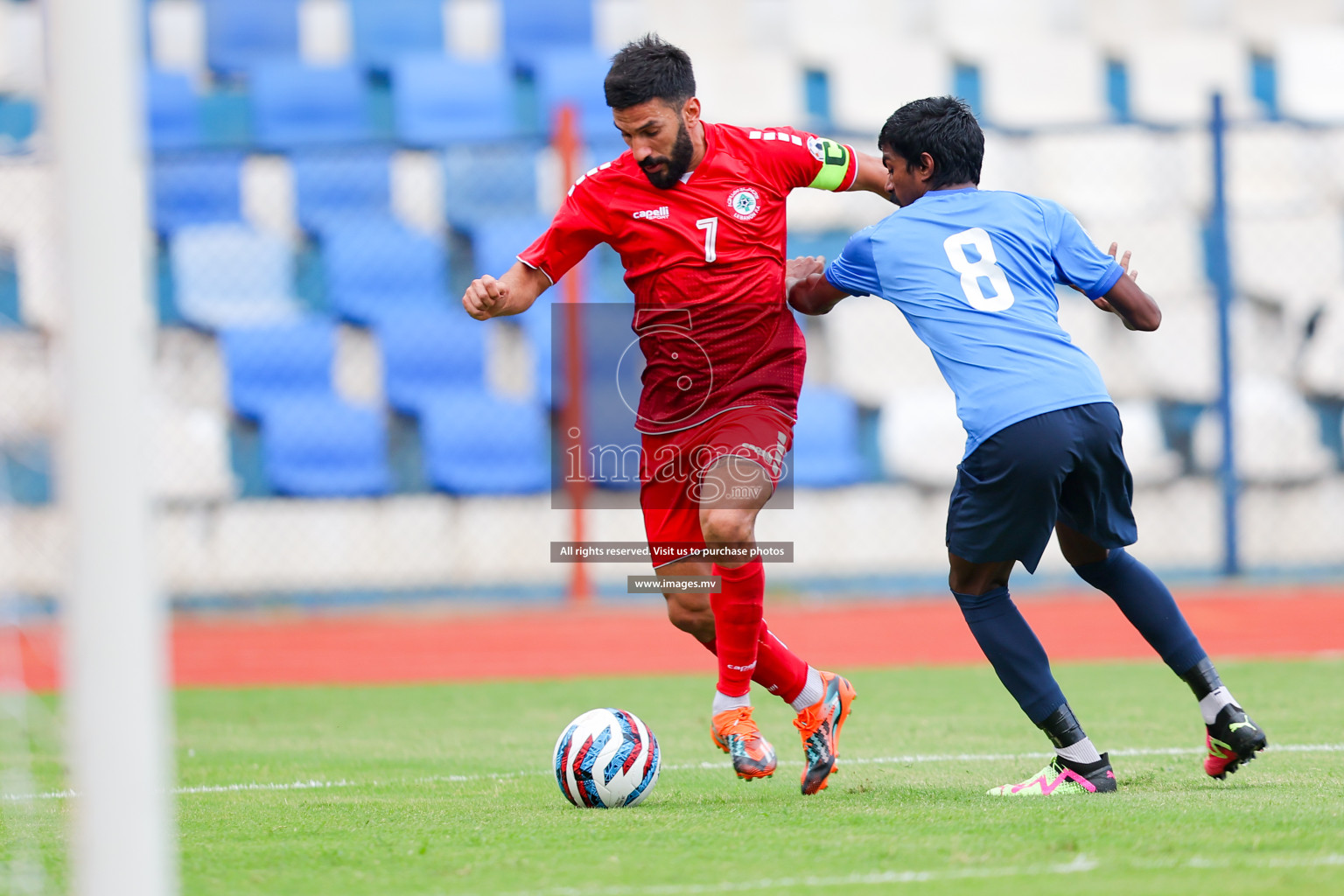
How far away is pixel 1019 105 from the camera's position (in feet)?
45.0

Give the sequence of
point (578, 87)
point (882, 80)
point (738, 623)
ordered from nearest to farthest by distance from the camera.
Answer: point (738, 623) → point (578, 87) → point (882, 80)

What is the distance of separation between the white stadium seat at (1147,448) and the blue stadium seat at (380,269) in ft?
17.3

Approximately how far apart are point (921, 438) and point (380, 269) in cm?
453

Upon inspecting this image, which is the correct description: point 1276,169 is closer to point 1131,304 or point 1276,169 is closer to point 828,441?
point 828,441

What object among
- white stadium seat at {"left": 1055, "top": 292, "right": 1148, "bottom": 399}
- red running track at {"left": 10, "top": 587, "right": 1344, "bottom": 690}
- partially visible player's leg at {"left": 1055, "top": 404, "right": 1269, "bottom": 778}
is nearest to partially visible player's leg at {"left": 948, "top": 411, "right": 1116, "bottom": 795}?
partially visible player's leg at {"left": 1055, "top": 404, "right": 1269, "bottom": 778}

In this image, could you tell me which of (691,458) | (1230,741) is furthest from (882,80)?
(1230,741)

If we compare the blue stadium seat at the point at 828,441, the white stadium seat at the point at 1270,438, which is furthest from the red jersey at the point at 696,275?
the white stadium seat at the point at 1270,438

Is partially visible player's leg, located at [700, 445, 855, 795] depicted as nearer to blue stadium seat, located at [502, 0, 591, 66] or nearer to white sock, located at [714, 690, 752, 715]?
white sock, located at [714, 690, 752, 715]

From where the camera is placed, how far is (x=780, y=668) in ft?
14.9

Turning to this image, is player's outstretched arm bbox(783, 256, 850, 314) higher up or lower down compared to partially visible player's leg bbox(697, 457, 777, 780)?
higher up

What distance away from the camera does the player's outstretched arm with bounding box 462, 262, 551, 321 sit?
440cm

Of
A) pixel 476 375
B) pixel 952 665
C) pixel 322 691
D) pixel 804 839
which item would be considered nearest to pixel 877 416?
pixel 476 375

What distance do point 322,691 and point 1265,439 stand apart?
7284 mm

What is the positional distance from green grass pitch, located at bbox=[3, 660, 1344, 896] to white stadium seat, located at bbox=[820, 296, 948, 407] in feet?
17.4
